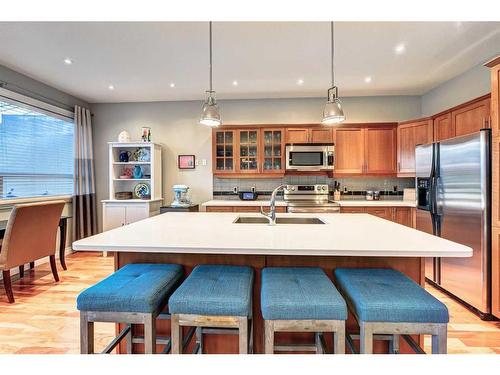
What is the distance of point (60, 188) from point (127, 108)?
1713mm

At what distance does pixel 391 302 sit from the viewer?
1.16 metres

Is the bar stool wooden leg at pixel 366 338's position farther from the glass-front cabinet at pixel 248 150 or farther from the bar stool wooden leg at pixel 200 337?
the glass-front cabinet at pixel 248 150

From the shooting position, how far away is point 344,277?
143 cm

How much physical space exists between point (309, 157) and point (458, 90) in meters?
2.10

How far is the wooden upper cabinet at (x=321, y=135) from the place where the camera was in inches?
167

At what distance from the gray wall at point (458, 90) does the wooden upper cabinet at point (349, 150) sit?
1172 millimetres

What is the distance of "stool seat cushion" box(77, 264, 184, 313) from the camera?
1247mm

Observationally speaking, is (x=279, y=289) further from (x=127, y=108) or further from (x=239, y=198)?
(x=127, y=108)

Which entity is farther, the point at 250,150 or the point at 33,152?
the point at 250,150

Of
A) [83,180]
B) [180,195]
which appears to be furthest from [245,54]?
[83,180]

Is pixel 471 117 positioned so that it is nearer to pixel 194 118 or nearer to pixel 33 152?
pixel 194 118

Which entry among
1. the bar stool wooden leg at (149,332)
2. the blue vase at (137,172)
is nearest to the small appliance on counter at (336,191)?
the blue vase at (137,172)

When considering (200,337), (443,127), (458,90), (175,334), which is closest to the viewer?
(175,334)
